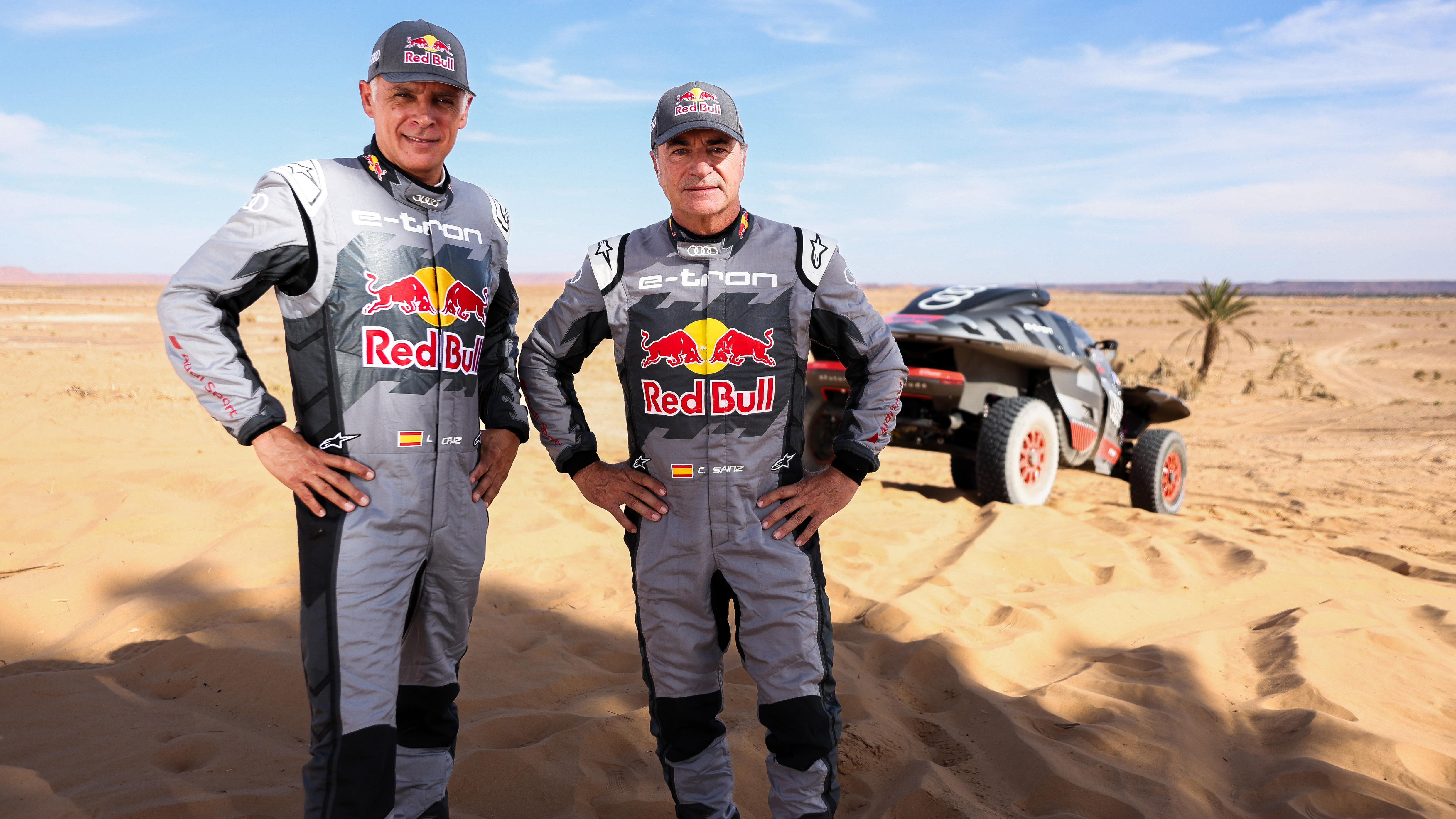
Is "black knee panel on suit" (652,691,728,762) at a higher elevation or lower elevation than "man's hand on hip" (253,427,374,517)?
lower

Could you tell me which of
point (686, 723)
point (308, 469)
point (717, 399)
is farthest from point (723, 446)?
point (308, 469)

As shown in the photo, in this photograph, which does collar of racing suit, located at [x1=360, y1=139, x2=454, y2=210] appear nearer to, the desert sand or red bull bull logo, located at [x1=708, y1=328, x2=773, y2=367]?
red bull bull logo, located at [x1=708, y1=328, x2=773, y2=367]

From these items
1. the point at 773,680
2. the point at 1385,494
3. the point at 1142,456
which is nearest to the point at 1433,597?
the point at 1142,456

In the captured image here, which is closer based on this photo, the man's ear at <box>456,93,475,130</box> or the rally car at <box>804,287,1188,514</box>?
the man's ear at <box>456,93,475,130</box>

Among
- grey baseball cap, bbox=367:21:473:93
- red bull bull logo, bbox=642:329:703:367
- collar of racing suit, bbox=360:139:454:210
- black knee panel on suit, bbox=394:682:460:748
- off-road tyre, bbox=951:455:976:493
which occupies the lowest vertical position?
off-road tyre, bbox=951:455:976:493

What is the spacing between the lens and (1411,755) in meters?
2.97

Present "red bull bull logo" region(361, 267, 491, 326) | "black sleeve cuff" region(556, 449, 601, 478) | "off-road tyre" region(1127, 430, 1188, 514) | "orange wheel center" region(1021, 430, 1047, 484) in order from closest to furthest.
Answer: "red bull bull logo" region(361, 267, 491, 326) < "black sleeve cuff" region(556, 449, 601, 478) < "orange wheel center" region(1021, 430, 1047, 484) < "off-road tyre" region(1127, 430, 1188, 514)

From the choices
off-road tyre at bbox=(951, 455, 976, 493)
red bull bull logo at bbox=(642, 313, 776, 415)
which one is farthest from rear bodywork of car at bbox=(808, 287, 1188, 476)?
red bull bull logo at bbox=(642, 313, 776, 415)

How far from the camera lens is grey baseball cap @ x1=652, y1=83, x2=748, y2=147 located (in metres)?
2.35

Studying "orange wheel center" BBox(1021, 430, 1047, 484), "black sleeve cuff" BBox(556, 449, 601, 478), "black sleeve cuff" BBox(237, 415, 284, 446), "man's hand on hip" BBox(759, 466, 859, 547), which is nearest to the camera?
"black sleeve cuff" BBox(237, 415, 284, 446)

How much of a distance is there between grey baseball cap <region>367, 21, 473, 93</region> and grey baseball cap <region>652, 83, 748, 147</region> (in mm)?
582

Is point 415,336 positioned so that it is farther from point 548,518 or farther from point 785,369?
point 548,518

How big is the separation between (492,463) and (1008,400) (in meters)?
4.95

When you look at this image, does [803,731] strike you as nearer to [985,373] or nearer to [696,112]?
[696,112]
